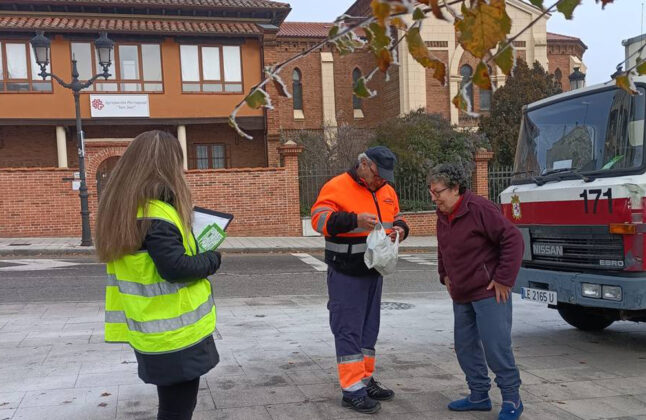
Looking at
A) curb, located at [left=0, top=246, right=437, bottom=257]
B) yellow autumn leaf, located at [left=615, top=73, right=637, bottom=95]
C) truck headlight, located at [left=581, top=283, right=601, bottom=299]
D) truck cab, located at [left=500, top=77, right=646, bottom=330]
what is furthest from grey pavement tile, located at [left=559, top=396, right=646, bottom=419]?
curb, located at [left=0, top=246, right=437, bottom=257]

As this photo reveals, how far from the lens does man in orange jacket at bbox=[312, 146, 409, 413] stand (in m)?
4.17

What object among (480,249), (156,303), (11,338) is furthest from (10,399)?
(480,249)

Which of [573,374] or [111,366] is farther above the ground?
[111,366]

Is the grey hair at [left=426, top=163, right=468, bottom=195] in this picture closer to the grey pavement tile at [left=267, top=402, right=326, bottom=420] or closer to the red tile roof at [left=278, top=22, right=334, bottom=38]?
the grey pavement tile at [left=267, top=402, right=326, bottom=420]

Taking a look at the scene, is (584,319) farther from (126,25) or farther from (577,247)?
(126,25)

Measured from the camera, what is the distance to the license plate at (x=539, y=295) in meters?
5.56

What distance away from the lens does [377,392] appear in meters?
4.41

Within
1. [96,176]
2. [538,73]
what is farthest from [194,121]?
[538,73]

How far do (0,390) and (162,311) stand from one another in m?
2.72

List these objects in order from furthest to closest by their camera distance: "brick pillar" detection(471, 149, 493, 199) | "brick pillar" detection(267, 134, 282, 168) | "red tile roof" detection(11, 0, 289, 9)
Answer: "brick pillar" detection(267, 134, 282, 168) → "red tile roof" detection(11, 0, 289, 9) → "brick pillar" detection(471, 149, 493, 199)

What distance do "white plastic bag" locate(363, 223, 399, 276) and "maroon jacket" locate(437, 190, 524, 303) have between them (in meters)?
0.42

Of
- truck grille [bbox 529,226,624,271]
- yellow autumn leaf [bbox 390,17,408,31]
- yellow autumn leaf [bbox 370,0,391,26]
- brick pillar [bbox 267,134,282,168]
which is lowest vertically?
truck grille [bbox 529,226,624,271]

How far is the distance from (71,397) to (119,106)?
796 inches

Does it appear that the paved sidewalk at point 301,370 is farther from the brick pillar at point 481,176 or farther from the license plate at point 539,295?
the brick pillar at point 481,176
